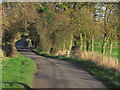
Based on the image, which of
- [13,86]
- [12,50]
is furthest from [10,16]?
[13,86]

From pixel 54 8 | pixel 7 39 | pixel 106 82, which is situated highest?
pixel 54 8

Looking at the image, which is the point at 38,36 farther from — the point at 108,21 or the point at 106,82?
the point at 106,82

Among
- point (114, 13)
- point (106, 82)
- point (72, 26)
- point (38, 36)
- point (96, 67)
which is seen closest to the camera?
point (106, 82)

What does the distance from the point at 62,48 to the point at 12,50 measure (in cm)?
1551

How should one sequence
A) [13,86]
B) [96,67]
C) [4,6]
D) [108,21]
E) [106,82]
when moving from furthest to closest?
[108,21] < [4,6] < [96,67] < [106,82] < [13,86]

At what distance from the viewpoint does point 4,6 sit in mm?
21938

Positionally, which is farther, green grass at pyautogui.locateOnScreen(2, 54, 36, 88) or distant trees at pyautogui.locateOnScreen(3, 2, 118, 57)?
distant trees at pyautogui.locateOnScreen(3, 2, 118, 57)

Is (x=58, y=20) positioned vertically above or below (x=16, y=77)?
above

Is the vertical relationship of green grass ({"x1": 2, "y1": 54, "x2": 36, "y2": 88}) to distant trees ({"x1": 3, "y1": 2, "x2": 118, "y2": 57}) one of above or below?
below

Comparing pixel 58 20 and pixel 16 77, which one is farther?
pixel 58 20

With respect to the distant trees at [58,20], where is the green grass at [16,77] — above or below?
below

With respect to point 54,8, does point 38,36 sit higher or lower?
lower

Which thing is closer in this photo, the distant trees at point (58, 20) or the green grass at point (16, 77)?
the green grass at point (16, 77)

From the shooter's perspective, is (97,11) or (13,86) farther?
(97,11)
